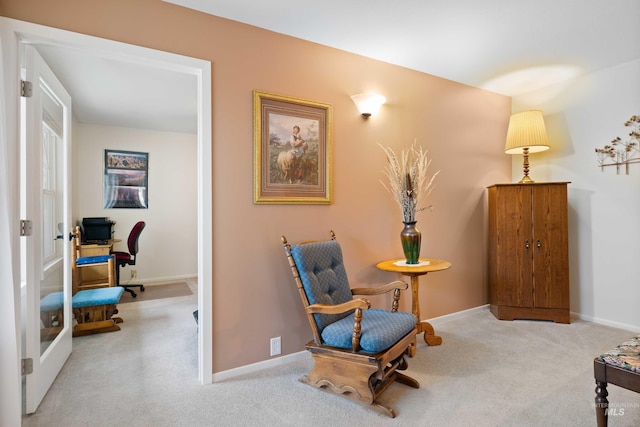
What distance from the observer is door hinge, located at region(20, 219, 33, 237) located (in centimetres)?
188

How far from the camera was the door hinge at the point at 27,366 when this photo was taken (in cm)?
191

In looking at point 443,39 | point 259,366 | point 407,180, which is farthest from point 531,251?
point 259,366

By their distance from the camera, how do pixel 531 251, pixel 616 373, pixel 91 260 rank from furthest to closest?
pixel 91 260
pixel 531 251
pixel 616 373

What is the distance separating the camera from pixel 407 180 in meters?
2.84

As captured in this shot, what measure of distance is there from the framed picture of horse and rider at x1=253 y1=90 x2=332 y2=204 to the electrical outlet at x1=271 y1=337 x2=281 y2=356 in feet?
3.44

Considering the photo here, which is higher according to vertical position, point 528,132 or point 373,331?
point 528,132

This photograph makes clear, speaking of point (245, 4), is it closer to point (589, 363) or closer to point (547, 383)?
point (547, 383)

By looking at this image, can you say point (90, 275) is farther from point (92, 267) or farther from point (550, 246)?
point (550, 246)

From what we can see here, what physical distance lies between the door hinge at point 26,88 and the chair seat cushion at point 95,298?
81.4 inches

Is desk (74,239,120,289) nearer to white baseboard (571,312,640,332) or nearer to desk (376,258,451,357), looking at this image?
desk (376,258,451,357)

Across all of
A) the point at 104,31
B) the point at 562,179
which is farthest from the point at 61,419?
the point at 562,179

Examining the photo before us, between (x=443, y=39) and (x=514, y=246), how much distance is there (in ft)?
7.24

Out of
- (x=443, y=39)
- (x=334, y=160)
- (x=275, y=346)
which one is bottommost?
(x=275, y=346)

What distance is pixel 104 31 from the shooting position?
2.02 metres
